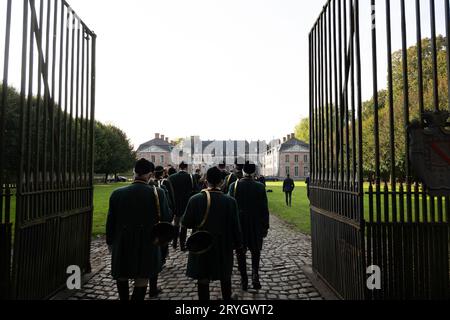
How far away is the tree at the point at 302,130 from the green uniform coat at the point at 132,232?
80.5 m

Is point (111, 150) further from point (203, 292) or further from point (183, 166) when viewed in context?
point (203, 292)

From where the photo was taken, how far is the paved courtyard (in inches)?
209

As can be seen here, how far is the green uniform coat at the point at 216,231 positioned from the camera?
13.4 ft

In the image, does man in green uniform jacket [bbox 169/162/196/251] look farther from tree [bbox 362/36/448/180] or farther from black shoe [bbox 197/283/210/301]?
tree [bbox 362/36/448/180]

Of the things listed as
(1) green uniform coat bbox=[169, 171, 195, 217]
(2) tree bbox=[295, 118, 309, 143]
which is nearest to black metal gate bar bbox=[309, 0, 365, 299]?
(1) green uniform coat bbox=[169, 171, 195, 217]

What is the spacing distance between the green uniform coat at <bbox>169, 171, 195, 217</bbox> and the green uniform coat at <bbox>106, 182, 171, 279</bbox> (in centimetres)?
463

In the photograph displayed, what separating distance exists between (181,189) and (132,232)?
4818 mm

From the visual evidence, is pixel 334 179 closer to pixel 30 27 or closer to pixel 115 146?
pixel 30 27

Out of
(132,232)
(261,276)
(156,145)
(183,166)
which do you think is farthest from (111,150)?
(132,232)

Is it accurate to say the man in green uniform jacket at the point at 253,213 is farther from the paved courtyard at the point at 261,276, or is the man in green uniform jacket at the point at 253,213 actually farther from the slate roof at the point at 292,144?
the slate roof at the point at 292,144

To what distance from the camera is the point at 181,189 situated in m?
9.02

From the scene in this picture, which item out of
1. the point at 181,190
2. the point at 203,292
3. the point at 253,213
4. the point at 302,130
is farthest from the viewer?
the point at 302,130
